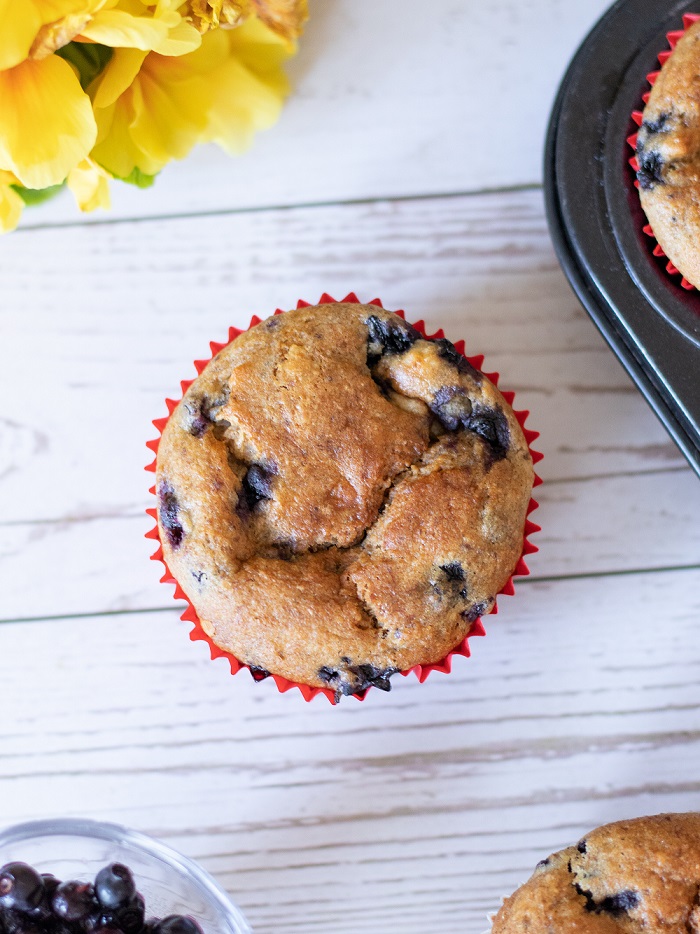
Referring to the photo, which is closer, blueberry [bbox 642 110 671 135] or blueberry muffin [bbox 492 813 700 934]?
blueberry muffin [bbox 492 813 700 934]

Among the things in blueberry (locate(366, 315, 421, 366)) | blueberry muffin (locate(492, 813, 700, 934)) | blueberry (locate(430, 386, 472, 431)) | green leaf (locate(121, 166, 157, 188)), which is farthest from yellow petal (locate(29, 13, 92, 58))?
blueberry muffin (locate(492, 813, 700, 934))

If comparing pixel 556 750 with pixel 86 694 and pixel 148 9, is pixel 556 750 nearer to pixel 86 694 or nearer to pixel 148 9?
pixel 86 694

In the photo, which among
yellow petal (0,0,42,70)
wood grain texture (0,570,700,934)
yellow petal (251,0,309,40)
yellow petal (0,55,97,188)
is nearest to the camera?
yellow petal (0,0,42,70)

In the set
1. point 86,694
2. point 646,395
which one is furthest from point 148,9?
point 86,694

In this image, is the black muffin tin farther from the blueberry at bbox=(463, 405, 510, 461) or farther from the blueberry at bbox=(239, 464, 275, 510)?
the blueberry at bbox=(239, 464, 275, 510)

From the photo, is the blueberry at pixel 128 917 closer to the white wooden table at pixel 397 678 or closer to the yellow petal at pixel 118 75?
the white wooden table at pixel 397 678

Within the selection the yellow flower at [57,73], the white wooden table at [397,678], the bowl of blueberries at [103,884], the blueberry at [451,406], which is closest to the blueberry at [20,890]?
the bowl of blueberries at [103,884]
